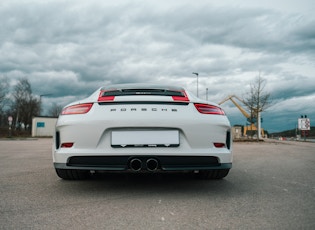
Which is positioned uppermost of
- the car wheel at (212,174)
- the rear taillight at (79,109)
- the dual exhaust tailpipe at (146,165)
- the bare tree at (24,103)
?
the bare tree at (24,103)

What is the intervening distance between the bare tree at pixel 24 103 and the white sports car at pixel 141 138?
5533 cm

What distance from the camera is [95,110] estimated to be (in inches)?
124

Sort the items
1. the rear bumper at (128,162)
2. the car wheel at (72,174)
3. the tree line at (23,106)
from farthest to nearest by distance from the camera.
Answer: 1. the tree line at (23,106)
2. the car wheel at (72,174)
3. the rear bumper at (128,162)

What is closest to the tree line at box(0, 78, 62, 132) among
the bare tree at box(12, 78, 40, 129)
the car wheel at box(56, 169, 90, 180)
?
the bare tree at box(12, 78, 40, 129)

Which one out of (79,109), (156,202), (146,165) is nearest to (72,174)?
(79,109)

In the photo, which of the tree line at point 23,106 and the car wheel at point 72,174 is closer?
the car wheel at point 72,174

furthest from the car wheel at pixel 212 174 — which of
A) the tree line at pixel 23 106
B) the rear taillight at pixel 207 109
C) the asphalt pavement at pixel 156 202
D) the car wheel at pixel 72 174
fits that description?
the tree line at pixel 23 106

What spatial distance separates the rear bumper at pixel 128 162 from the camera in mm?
3010

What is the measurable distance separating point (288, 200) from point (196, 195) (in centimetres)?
90

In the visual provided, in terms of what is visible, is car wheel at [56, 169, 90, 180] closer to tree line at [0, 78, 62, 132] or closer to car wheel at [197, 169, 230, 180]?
car wheel at [197, 169, 230, 180]

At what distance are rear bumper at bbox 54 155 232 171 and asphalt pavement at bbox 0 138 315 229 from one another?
1.00 feet

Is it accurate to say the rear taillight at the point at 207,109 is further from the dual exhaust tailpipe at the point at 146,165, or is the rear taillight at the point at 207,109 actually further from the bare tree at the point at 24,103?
the bare tree at the point at 24,103

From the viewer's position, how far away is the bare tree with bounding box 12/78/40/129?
176 ft

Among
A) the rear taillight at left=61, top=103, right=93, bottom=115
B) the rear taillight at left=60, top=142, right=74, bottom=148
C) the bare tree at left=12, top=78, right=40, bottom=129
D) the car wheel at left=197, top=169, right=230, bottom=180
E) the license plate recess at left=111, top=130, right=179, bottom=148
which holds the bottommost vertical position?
the car wheel at left=197, top=169, right=230, bottom=180
